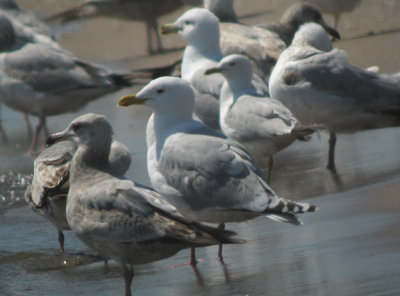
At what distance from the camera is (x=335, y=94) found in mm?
7809

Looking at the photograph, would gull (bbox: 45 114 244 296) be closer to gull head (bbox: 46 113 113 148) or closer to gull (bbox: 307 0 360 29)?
gull head (bbox: 46 113 113 148)

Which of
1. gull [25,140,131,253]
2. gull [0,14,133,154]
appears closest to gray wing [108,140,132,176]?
gull [25,140,131,253]

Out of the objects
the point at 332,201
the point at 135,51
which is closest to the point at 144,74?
the point at 135,51

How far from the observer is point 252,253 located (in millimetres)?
5605

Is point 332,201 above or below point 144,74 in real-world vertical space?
above

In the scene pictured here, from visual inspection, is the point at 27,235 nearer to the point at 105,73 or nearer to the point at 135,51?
the point at 105,73

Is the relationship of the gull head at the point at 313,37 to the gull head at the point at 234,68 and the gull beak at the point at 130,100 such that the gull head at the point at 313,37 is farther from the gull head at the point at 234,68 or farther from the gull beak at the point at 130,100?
the gull beak at the point at 130,100

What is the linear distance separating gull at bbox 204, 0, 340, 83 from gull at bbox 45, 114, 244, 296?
16.8 ft

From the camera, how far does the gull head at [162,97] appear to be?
6.29 meters

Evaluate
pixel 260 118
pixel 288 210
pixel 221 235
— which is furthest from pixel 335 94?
pixel 221 235

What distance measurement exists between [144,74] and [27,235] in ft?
17.3

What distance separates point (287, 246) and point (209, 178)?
71 centimetres

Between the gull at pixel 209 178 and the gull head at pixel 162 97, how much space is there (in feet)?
0.61

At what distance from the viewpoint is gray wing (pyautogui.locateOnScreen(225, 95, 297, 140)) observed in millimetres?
7191
